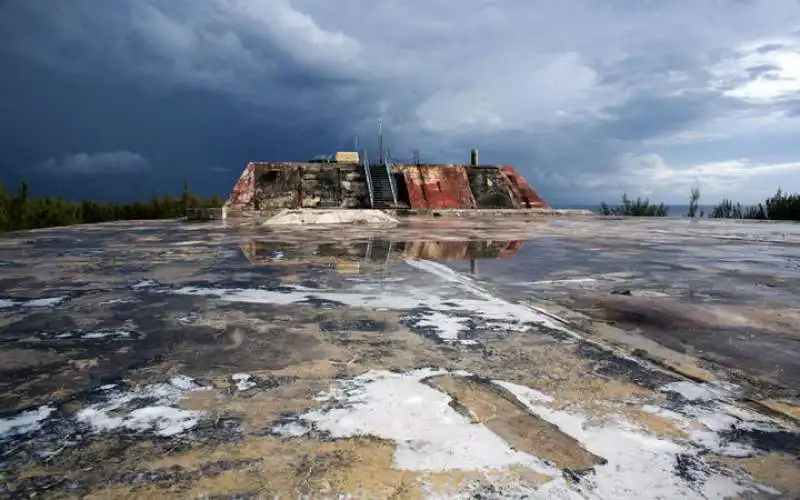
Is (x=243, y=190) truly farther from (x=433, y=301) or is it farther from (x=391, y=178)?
(x=433, y=301)

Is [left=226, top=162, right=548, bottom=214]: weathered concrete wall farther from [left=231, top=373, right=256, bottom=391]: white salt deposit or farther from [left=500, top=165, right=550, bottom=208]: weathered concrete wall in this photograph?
[left=231, top=373, right=256, bottom=391]: white salt deposit

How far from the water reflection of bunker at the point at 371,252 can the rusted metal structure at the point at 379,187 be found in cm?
1058

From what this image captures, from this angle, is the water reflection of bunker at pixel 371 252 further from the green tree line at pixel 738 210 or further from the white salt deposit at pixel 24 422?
the green tree line at pixel 738 210

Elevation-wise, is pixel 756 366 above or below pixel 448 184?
below

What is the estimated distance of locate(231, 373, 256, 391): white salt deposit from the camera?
7.36 ft

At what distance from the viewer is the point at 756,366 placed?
2561 mm

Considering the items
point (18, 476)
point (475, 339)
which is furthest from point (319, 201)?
point (18, 476)

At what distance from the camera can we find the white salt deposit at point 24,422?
1.83m

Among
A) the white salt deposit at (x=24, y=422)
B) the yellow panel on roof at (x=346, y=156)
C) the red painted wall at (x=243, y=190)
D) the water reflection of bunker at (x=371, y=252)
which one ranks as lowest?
the white salt deposit at (x=24, y=422)

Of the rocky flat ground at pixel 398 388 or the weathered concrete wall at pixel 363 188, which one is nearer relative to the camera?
the rocky flat ground at pixel 398 388

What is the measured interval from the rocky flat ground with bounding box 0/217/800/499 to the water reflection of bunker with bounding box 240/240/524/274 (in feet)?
4.90

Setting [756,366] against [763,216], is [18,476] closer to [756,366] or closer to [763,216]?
[756,366]

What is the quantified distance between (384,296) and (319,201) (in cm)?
1596

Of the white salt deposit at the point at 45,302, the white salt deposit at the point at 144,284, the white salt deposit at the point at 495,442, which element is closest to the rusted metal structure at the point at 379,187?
the white salt deposit at the point at 144,284
